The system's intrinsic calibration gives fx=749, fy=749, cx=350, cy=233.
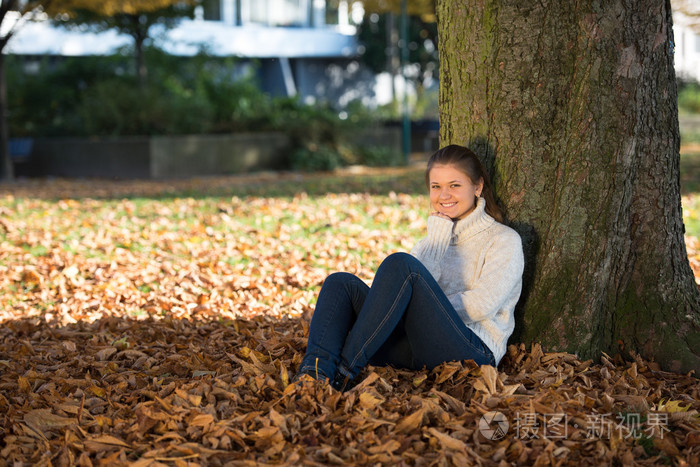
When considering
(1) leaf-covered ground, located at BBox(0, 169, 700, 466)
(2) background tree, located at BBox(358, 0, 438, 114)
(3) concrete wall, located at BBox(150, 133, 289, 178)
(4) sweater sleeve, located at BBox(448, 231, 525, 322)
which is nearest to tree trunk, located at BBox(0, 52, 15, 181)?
(3) concrete wall, located at BBox(150, 133, 289, 178)

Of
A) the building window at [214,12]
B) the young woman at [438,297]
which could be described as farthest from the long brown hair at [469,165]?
the building window at [214,12]

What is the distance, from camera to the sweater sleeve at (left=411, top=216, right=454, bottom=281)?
3.88m

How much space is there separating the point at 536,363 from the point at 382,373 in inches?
30.8

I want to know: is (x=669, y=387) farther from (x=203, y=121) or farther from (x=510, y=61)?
(x=203, y=121)

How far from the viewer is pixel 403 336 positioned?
3.83 m

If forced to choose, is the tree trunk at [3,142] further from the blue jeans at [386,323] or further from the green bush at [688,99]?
the green bush at [688,99]

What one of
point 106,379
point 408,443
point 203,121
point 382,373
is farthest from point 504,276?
point 203,121

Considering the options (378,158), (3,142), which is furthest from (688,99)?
(3,142)

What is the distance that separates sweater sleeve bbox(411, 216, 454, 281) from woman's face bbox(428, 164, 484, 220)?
2.8 inches

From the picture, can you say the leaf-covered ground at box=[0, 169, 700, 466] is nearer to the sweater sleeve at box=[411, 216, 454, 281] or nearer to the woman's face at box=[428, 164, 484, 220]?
the sweater sleeve at box=[411, 216, 454, 281]

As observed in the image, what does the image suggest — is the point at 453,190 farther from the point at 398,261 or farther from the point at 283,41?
the point at 283,41

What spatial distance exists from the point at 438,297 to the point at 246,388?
102cm

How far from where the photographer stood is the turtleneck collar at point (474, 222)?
3.84 metres

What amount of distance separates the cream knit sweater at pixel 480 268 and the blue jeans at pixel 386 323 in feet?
0.33
